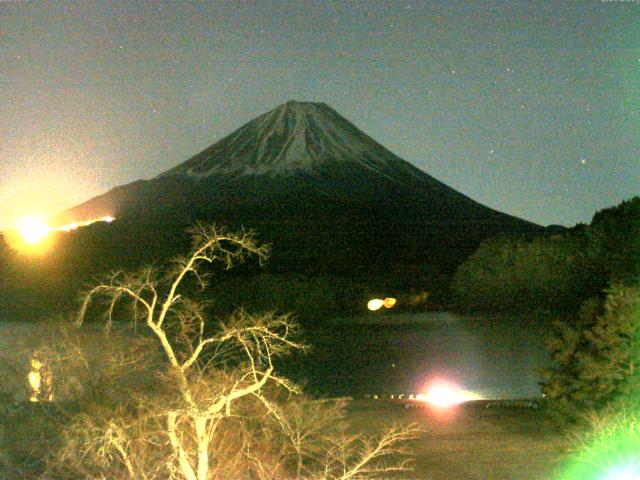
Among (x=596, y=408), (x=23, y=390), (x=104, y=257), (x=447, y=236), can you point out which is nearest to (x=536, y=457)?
(x=596, y=408)

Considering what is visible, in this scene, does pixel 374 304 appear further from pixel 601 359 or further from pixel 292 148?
pixel 292 148

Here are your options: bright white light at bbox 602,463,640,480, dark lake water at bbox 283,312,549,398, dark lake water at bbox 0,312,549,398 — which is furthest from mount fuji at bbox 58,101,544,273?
bright white light at bbox 602,463,640,480

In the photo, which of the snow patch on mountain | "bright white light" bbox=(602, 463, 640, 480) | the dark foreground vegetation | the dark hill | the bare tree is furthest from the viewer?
the snow patch on mountain

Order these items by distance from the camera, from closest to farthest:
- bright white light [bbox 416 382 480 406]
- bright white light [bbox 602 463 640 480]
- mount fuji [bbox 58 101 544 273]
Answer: bright white light [bbox 602 463 640 480] < bright white light [bbox 416 382 480 406] < mount fuji [bbox 58 101 544 273]

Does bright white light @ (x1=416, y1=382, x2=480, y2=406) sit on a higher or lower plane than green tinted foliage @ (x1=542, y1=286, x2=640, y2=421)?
lower

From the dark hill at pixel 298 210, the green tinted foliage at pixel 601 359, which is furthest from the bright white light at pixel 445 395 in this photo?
the dark hill at pixel 298 210

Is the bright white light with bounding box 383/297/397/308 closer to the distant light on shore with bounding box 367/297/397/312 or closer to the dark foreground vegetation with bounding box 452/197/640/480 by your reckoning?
the distant light on shore with bounding box 367/297/397/312
